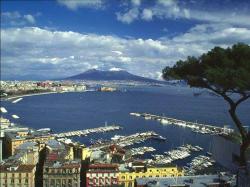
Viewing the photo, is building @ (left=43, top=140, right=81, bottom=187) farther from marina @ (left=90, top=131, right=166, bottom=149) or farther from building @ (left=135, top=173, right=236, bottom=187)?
marina @ (left=90, top=131, right=166, bottom=149)

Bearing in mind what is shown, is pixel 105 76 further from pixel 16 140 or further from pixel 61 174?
pixel 61 174

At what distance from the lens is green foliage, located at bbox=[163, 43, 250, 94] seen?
4.11m

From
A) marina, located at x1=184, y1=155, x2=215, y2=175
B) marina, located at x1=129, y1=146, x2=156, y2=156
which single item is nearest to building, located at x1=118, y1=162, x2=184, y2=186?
marina, located at x1=184, y1=155, x2=215, y2=175

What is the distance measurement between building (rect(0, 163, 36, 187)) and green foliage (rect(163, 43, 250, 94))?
7.87 metres

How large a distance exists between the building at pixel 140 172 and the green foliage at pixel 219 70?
7.70 m

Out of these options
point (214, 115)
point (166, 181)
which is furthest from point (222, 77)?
point (214, 115)

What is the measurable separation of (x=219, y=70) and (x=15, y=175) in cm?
865

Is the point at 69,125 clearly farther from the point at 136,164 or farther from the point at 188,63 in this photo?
the point at 188,63

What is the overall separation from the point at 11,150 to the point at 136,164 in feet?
19.8

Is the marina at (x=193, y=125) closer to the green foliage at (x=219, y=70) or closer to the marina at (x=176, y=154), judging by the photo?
the marina at (x=176, y=154)

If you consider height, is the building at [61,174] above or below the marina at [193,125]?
above

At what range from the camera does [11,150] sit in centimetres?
1706

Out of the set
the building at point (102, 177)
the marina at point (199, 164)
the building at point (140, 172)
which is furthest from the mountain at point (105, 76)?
the building at point (102, 177)

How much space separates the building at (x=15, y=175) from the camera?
38.4 ft
